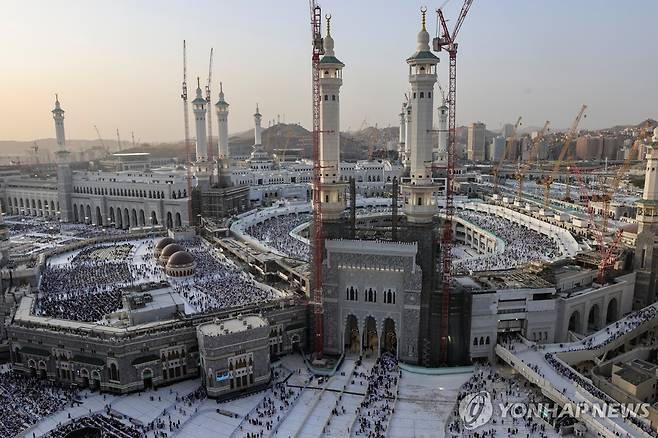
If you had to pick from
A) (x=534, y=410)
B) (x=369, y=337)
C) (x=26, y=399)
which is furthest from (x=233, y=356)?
(x=534, y=410)

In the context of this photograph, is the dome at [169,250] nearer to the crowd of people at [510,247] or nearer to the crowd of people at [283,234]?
the crowd of people at [283,234]

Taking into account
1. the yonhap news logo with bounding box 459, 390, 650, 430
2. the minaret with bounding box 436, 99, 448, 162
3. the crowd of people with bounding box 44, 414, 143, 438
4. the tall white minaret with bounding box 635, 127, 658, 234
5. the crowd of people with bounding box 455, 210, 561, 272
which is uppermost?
the minaret with bounding box 436, 99, 448, 162

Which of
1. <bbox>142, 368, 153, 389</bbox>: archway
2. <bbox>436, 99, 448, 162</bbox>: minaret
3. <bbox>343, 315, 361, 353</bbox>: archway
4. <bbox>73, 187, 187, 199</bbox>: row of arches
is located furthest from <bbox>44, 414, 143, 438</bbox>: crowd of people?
<bbox>436, 99, 448, 162</bbox>: minaret

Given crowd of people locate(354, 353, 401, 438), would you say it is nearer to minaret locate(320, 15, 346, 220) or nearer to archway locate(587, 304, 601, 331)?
minaret locate(320, 15, 346, 220)

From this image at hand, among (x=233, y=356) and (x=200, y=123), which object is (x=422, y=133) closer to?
(x=233, y=356)

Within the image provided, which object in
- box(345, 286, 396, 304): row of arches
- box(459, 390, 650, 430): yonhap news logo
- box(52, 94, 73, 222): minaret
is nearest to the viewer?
box(459, 390, 650, 430): yonhap news logo

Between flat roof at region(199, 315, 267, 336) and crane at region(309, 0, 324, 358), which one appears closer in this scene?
flat roof at region(199, 315, 267, 336)

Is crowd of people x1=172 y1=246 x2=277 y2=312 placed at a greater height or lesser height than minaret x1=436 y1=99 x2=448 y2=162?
lesser
